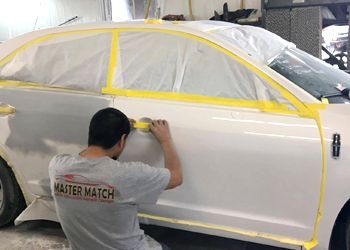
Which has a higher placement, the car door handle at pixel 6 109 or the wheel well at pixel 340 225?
the car door handle at pixel 6 109

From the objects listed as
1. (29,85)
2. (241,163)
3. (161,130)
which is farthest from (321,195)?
(29,85)

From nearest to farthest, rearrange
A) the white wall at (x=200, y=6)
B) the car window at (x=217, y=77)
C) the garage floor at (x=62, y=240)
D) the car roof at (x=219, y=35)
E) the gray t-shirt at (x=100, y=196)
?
the gray t-shirt at (x=100, y=196) → the car window at (x=217, y=77) → the car roof at (x=219, y=35) → the garage floor at (x=62, y=240) → the white wall at (x=200, y=6)

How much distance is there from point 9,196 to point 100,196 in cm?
154

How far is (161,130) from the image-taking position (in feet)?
8.04

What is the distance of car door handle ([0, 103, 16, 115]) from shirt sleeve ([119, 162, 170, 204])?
131 cm

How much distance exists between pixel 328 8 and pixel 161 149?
405 centimetres

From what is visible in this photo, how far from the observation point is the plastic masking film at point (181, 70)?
7.95 feet

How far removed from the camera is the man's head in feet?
6.38

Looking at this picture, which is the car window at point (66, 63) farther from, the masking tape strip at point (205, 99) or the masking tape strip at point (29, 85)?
the masking tape strip at point (205, 99)

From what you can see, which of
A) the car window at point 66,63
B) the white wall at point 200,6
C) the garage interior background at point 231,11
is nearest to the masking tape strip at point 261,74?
the car window at point 66,63

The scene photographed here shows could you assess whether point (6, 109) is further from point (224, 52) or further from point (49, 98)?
point (224, 52)

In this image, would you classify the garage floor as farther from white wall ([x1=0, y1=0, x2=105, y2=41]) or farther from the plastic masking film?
white wall ([x1=0, y1=0, x2=105, y2=41])

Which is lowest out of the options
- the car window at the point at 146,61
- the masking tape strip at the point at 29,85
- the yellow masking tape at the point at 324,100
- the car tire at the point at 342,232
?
the car tire at the point at 342,232

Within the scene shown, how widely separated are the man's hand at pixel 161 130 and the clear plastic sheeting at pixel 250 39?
2.12 feet
